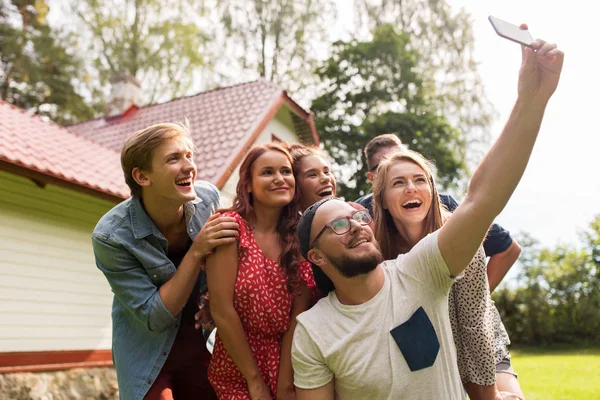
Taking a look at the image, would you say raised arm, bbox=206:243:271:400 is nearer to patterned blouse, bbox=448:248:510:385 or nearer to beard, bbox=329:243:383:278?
beard, bbox=329:243:383:278

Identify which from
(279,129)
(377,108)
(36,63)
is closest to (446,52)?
(377,108)

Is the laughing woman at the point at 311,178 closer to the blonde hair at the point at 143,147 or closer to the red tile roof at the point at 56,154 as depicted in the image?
the blonde hair at the point at 143,147

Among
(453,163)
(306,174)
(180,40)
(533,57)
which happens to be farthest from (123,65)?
(533,57)

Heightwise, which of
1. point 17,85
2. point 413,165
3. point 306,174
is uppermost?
point 413,165

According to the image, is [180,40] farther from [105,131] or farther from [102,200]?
[102,200]

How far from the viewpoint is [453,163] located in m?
21.2

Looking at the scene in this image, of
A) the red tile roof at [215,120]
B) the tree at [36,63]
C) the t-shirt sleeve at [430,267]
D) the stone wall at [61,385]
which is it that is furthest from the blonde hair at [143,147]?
the tree at [36,63]

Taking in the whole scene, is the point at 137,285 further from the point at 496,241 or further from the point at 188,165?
the point at 496,241

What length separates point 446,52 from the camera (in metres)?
22.2

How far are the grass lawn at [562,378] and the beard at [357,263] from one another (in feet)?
26.2

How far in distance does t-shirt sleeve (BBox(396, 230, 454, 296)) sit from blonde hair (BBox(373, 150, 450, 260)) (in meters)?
0.53

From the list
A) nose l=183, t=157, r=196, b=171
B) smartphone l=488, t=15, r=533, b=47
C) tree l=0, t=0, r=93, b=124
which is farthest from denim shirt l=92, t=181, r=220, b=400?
tree l=0, t=0, r=93, b=124

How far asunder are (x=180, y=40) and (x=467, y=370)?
21040 mm

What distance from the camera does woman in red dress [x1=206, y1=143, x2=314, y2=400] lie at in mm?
2385
